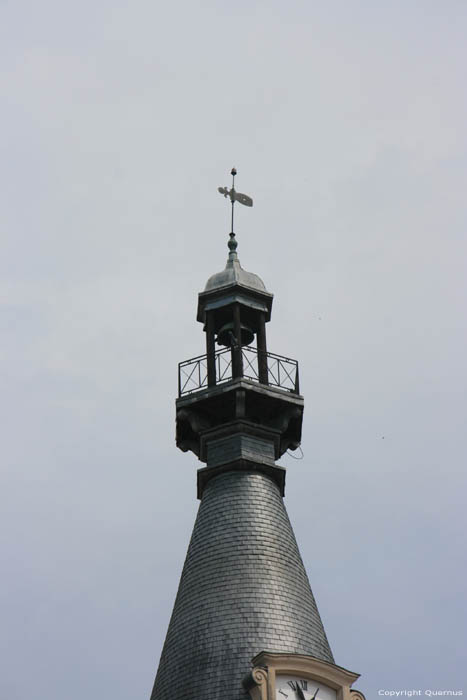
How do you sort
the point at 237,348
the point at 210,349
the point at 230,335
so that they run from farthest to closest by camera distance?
the point at 230,335
the point at 210,349
the point at 237,348

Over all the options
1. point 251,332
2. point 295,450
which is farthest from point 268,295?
point 295,450

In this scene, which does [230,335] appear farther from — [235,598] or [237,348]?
[235,598]

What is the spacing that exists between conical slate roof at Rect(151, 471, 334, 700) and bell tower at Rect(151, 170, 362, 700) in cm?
4

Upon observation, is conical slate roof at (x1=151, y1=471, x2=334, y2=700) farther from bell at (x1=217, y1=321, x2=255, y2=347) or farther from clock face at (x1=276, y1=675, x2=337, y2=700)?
bell at (x1=217, y1=321, x2=255, y2=347)

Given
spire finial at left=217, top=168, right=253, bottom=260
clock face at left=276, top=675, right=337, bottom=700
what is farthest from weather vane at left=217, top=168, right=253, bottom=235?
clock face at left=276, top=675, right=337, bottom=700

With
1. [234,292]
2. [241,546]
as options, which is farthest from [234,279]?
[241,546]

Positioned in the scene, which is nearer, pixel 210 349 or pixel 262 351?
pixel 262 351

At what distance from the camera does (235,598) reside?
52656mm

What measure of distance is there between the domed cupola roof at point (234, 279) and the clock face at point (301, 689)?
1659 centimetres

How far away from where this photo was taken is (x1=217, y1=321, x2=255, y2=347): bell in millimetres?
62031

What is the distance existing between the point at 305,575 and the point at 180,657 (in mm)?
5384

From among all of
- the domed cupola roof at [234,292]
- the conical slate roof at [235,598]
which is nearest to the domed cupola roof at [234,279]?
the domed cupola roof at [234,292]

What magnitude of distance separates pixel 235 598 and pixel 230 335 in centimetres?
1256

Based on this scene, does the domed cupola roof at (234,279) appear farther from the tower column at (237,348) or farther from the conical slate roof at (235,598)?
the conical slate roof at (235,598)
